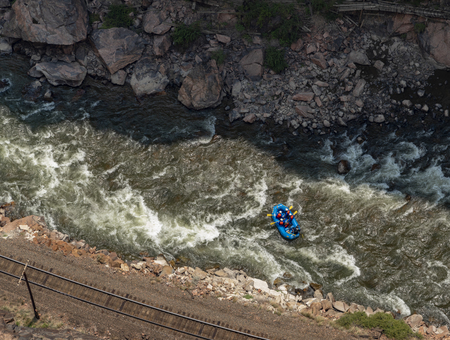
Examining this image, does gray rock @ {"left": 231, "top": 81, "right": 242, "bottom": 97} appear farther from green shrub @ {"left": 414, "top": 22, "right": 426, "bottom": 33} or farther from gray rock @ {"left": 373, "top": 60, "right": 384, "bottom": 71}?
green shrub @ {"left": 414, "top": 22, "right": 426, "bottom": 33}

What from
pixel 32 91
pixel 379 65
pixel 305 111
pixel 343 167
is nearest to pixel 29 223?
pixel 32 91

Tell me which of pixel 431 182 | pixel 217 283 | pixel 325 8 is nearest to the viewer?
pixel 217 283

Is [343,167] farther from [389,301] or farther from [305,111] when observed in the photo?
[389,301]

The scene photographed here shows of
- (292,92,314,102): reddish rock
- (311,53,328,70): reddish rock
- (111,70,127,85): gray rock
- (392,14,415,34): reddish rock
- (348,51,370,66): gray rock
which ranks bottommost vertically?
(111,70,127,85): gray rock

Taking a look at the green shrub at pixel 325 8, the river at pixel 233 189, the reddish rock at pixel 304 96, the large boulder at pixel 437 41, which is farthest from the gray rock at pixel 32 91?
the large boulder at pixel 437 41

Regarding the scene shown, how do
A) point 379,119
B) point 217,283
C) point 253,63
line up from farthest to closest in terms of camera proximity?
point 253,63 → point 379,119 → point 217,283

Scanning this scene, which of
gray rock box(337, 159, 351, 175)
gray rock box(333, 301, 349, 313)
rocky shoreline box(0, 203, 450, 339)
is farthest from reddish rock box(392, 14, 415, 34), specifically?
gray rock box(333, 301, 349, 313)

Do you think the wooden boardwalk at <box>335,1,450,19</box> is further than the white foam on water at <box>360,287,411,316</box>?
Yes

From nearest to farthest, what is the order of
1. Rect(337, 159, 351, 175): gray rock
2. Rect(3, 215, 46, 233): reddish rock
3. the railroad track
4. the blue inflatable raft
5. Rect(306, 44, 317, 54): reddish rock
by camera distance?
the railroad track, Rect(3, 215, 46, 233): reddish rock, the blue inflatable raft, Rect(337, 159, 351, 175): gray rock, Rect(306, 44, 317, 54): reddish rock
